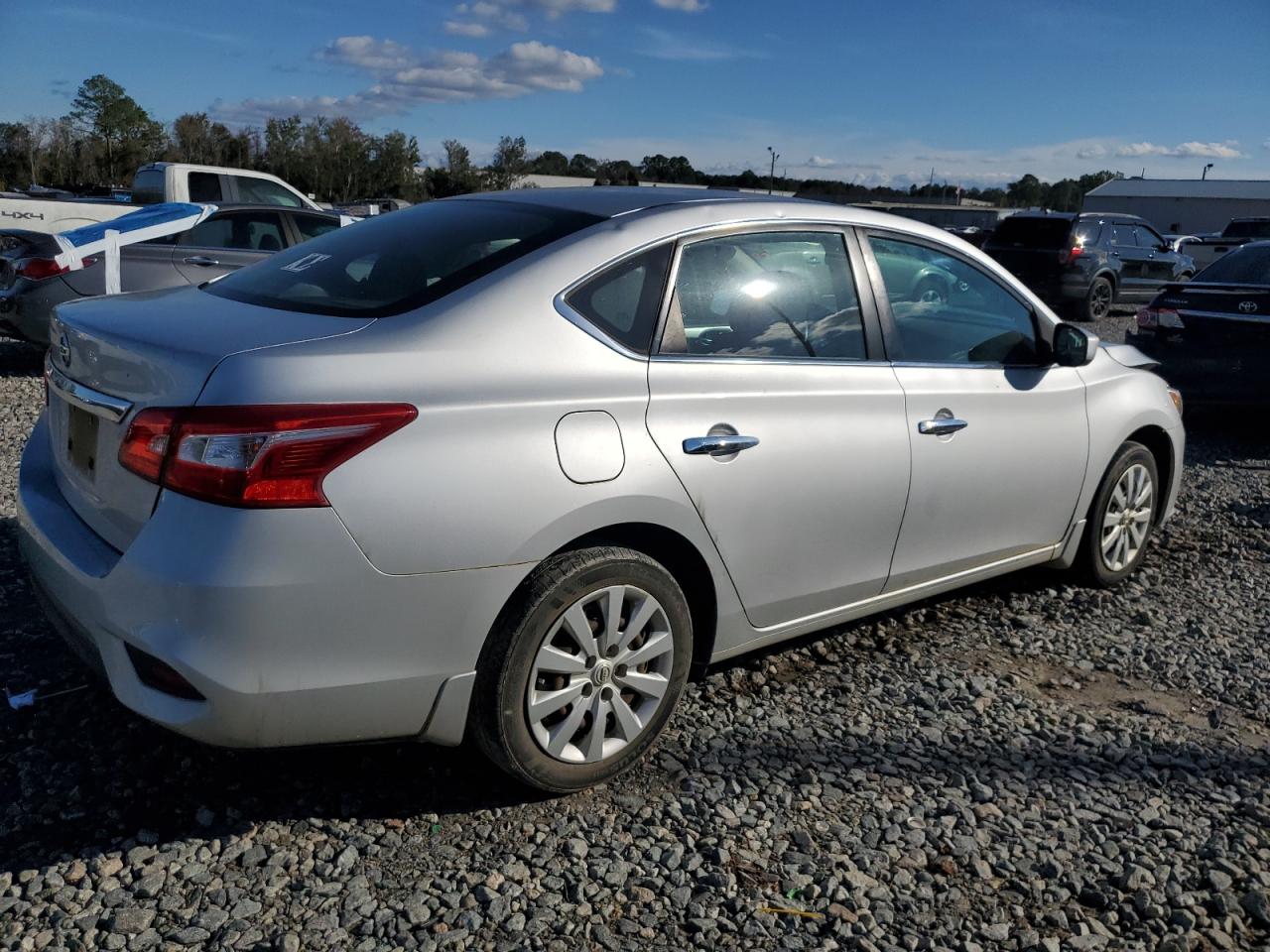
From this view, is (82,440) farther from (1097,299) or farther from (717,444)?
(1097,299)

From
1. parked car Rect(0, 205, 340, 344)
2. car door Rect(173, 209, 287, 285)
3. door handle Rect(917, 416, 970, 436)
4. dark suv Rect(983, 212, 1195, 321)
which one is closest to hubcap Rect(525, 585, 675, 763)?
door handle Rect(917, 416, 970, 436)

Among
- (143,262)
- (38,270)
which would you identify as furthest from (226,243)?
(38,270)

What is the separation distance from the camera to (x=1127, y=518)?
4.98 m

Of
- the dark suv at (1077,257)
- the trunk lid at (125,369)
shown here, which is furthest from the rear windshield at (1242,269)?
the dark suv at (1077,257)

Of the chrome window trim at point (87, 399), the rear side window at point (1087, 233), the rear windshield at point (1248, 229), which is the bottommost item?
the chrome window trim at point (87, 399)

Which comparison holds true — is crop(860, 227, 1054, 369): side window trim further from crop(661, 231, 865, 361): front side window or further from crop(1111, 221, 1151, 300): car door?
crop(1111, 221, 1151, 300): car door

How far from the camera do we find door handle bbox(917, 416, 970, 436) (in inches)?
147

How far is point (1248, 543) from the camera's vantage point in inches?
235

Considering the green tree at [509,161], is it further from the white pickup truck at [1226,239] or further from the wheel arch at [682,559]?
the wheel arch at [682,559]

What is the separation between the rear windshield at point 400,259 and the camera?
2.99m

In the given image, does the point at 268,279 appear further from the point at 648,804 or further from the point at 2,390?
the point at 2,390

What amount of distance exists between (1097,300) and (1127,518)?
14.7 metres

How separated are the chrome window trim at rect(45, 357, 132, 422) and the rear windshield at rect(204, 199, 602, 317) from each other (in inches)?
19.5

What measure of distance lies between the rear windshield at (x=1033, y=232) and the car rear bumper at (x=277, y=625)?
17.0 m
